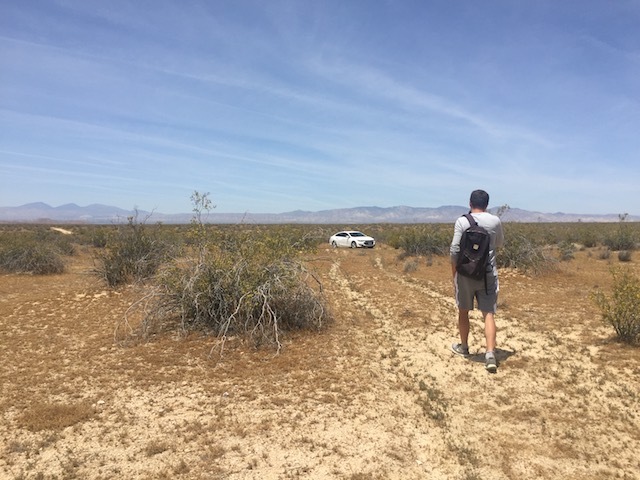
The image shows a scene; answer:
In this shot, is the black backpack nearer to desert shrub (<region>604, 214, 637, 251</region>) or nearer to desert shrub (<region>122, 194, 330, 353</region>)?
desert shrub (<region>122, 194, 330, 353</region>)

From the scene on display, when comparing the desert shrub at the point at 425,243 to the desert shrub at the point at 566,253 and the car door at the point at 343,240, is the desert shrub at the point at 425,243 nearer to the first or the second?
the desert shrub at the point at 566,253

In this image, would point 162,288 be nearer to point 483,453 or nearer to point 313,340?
point 313,340

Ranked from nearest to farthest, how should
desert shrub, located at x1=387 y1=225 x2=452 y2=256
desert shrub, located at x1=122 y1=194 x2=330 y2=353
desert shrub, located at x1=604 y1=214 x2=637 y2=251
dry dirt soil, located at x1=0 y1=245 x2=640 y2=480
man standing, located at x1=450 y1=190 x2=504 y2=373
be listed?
dry dirt soil, located at x1=0 y1=245 x2=640 y2=480, man standing, located at x1=450 y1=190 x2=504 y2=373, desert shrub, located at x1=122 y1=194 x2=330 y2=353, desert shrub, located at x1=387 y1=225 x2=452 y2=256, desert shrub, located at x1=604 y1=214 x2=637 y2=251

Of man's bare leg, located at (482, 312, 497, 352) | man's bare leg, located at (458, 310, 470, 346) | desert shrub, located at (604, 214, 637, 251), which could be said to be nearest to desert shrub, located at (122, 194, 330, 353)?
man's bare leg, located at (458, 310, 470, 346)

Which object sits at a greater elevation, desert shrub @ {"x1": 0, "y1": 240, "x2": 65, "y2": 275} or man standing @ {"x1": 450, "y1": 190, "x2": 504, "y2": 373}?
man standing @ {"x1": 450, "y1": 190, "x2": 504, "y2": 373}

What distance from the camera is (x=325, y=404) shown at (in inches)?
185

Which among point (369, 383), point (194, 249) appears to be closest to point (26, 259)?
point (194, 249)

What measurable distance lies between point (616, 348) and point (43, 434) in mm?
7148

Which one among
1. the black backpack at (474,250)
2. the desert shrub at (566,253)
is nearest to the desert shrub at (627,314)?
the black backpack at (474,250)

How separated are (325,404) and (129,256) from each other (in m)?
9.47

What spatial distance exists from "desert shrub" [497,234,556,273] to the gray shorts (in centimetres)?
980

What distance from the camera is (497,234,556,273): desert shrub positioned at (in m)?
14.2

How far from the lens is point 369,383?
528 cm

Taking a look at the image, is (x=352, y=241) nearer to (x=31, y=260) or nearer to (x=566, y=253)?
(x=566, y=253)
